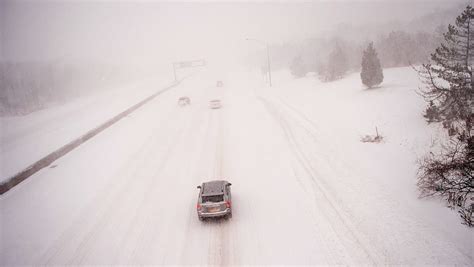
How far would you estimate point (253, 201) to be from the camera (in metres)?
11.5

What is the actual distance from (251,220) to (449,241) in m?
6.77

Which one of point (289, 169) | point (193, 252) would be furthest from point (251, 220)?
point (289, 169)

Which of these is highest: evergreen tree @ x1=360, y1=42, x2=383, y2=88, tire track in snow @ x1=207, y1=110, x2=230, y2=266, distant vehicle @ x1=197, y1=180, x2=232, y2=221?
evergreen tree @ x1=360, y1=42, x2=383, y2=88

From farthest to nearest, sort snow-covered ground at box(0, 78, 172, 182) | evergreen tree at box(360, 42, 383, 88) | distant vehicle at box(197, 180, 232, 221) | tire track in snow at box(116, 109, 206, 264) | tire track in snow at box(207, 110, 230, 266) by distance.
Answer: evergreen tree at box(360, 42, 383, 88) → snow-covered ground at box(0, 78, 172, 182) → distant vehicle at box(197, 180, 232, 221) → tire track in snow at box(116, 109, 206, 264) → tire track in snow at box(207, 110, 230, 266)

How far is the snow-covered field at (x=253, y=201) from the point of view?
8.45 metres

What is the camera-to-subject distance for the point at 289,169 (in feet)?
46.1

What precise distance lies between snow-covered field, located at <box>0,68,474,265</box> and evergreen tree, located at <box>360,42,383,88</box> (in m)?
5.56

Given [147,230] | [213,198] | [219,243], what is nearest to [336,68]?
[213,198]

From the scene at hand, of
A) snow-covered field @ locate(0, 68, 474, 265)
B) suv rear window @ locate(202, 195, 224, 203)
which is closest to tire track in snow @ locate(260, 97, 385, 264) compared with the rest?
snow-covered field @ locate(0, 68, 474, 265)

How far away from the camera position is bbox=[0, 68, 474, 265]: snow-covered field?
27.7 feet

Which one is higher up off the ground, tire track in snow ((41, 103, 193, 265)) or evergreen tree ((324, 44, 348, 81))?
evergreen tree ((324, 44, 348, 81))

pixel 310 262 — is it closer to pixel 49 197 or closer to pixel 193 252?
pixel 193 252

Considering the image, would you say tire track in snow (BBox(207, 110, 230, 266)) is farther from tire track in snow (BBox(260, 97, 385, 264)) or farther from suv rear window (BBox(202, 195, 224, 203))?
tire track in snow (BBox(260, 97, 385, 264))

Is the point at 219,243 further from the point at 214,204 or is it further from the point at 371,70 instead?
A: the point at 371,70
